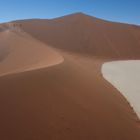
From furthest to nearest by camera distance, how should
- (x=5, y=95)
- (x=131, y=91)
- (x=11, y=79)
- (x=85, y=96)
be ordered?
(x=131, y=91) → (x=85, y=96) → (x=11, y=79) → (x=5, y=95)

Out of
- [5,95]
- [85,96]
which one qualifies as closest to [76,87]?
[85,96]

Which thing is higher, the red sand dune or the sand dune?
the red sand dune

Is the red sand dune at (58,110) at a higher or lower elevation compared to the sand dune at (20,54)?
higher

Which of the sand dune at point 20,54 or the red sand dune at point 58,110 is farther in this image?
the sand dune at point 20,54

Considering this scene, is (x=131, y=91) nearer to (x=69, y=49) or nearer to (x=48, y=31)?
(x=69, y=49)

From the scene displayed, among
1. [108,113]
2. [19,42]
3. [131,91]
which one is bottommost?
[19,42]

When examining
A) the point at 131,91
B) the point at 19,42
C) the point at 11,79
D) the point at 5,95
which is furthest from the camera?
the point at 19,42

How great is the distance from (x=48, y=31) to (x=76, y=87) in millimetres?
35161

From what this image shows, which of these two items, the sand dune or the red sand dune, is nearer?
the red sand dune

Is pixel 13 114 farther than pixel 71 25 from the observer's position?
No

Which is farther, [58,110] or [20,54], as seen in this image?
[20,54]

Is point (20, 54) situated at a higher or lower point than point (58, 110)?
lower

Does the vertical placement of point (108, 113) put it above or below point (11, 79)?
below

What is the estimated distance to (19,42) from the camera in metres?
28.8
